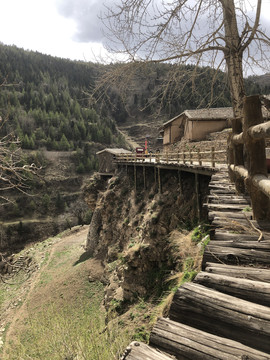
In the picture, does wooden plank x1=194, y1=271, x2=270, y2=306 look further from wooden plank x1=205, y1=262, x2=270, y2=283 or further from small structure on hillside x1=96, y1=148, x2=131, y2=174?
small structure on hillside x1=96, y1=148, x2=131, y2=174

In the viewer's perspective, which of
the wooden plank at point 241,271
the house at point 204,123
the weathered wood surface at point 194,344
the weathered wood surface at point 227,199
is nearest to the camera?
the weathered wood surface at point 194,344

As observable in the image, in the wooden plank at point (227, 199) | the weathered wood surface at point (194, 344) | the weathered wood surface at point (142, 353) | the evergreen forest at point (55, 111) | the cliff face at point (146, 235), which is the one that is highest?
the evergreen forest at point (55, 111)

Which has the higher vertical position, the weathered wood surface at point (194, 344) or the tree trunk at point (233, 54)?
the tree trunk at point (233, 54)

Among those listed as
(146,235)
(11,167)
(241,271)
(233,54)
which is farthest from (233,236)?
(146,235)

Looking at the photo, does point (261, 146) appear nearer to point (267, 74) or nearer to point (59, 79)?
point (267, 74)

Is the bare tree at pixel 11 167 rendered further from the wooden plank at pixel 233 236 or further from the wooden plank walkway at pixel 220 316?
the wooden plank at pixel 233 236

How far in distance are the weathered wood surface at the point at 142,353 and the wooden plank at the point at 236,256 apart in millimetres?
1039

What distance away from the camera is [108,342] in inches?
153

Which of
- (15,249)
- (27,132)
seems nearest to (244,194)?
(15,249)

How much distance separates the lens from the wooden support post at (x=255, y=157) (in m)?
3.29

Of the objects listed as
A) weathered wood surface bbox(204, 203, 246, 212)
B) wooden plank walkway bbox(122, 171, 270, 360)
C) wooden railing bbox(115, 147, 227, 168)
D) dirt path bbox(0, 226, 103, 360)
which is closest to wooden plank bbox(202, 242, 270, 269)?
wooden plank walkway bbox(122, 171, 270, 360)

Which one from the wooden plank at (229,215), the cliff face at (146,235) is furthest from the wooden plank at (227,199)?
the cliff face at (146,235)

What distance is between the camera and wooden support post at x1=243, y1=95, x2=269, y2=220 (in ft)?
10.8

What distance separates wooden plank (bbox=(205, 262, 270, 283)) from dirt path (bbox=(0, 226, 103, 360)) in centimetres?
1605
